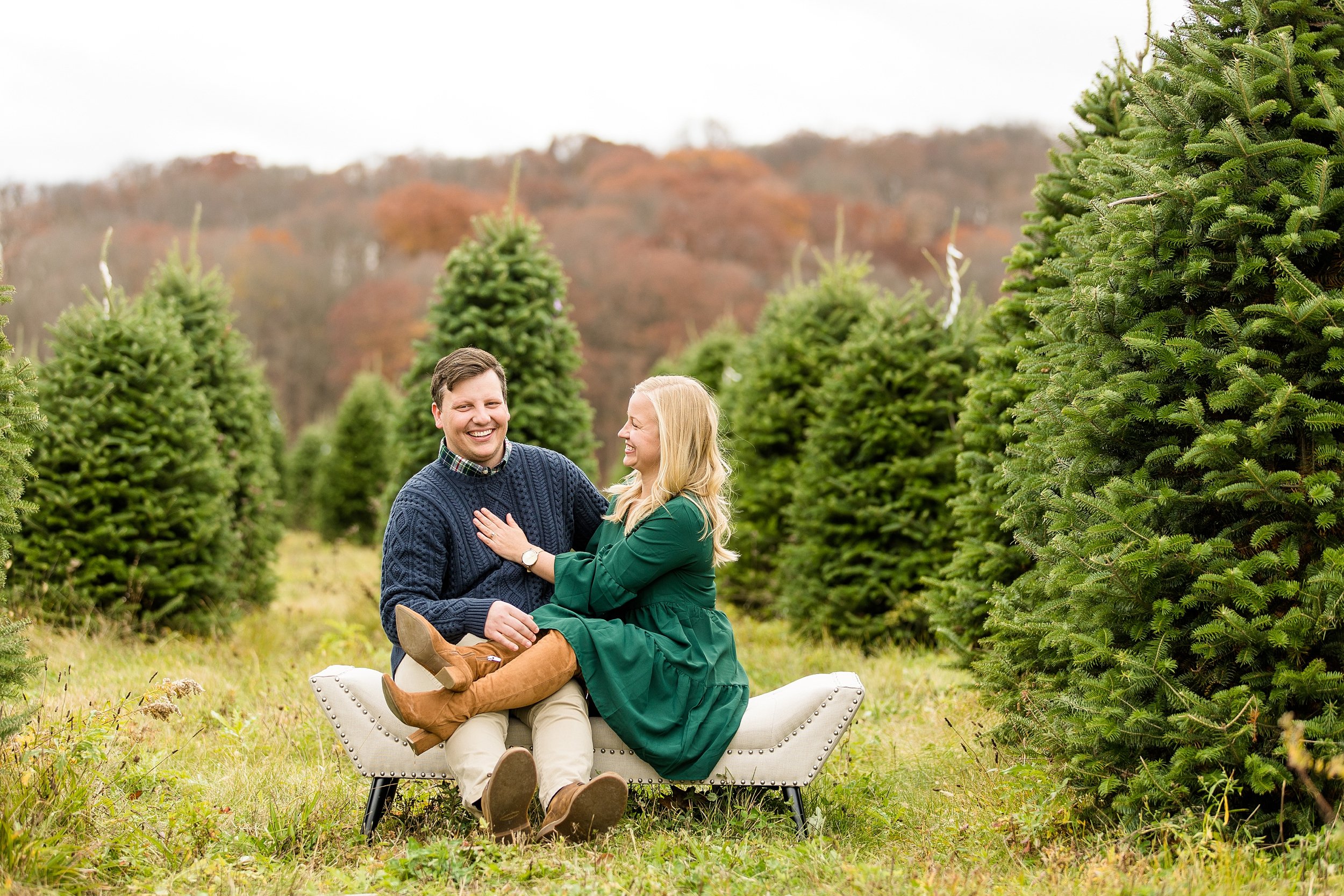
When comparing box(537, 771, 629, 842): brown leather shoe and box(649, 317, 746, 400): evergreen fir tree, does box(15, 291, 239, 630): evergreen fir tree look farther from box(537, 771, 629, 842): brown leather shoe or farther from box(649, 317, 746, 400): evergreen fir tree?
box(649, 317, 746, 400): evergreen fir tree

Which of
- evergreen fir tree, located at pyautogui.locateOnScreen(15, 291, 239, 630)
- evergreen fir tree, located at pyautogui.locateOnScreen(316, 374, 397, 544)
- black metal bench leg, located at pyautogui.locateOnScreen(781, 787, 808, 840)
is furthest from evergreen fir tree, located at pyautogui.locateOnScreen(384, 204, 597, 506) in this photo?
evergreen fir tree, located at pyautogui.locateOnScreen(316, 374, 397, 544)

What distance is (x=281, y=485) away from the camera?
58.3 feet

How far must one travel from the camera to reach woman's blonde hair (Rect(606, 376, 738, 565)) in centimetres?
366

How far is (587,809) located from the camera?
10.6 ft

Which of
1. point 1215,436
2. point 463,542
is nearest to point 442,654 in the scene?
point 463,542

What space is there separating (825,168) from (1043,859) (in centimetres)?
4013

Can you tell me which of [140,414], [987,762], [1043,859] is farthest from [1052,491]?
[140,414]

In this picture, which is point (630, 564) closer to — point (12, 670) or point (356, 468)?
point (12, 670)

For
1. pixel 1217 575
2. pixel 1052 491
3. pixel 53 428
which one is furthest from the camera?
pixel 53 428

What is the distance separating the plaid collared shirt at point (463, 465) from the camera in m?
3.87

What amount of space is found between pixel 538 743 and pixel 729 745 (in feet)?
2.12

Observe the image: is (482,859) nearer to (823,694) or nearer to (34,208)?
(823,694)

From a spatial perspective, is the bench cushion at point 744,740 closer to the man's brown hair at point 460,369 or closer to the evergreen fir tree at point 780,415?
the man's brown hair at point 460,369

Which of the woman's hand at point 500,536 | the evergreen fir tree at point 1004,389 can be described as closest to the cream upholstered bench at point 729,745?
the woman's hand at point 500,536
